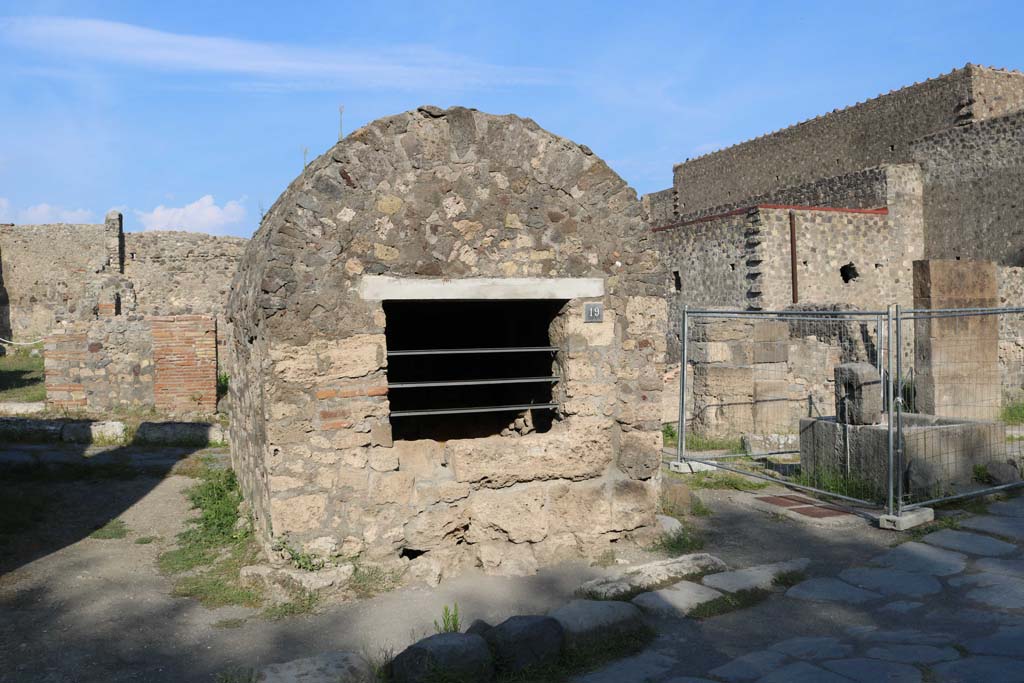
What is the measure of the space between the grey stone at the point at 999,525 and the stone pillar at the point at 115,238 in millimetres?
22782

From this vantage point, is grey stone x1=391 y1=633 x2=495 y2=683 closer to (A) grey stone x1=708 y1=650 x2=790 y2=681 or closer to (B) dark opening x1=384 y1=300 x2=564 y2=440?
(A) grey stone x1=708 y1=650 x2=790 y2=681

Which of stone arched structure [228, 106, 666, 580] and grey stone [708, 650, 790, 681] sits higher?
stone arched structure [228, 106, 666, 580]

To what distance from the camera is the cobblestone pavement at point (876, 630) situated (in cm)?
406

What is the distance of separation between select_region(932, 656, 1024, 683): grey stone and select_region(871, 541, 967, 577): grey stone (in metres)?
1.64

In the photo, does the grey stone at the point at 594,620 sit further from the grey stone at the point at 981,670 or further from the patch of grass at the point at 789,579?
the grey stone at the point at 981,670

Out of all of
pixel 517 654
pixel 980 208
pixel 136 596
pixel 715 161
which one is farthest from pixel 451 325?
pixel 715 161

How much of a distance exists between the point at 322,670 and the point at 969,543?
4996 millimetres

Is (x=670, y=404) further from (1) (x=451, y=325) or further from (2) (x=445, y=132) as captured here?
(2) (x=445, y=132)

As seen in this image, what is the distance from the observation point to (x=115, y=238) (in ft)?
79.9

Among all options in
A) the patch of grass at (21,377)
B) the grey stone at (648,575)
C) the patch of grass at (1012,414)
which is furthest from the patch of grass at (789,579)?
the patch of grass at (21,377)

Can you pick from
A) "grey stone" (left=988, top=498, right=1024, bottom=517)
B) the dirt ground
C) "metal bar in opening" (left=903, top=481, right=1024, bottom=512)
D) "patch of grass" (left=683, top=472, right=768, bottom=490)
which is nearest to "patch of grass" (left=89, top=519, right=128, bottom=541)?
the dirt ground

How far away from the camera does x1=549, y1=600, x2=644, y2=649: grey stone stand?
4.49 m

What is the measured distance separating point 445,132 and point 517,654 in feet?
11.3

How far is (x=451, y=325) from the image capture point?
932 cm
